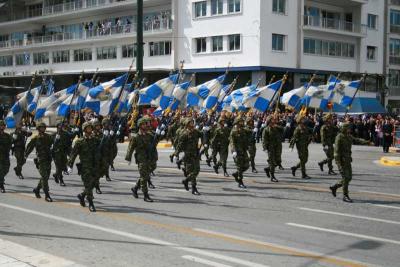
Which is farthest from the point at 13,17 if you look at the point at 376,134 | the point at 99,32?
the point at 376,134

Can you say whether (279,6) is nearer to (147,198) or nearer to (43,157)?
(147,198)

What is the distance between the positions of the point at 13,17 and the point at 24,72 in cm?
834

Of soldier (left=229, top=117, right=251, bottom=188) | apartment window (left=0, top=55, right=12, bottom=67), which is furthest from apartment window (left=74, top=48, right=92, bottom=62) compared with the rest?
soldier (left=229, top=117, right=251, bottom=188)

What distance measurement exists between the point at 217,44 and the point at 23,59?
97.2ft

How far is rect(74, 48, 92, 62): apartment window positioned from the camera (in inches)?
2152

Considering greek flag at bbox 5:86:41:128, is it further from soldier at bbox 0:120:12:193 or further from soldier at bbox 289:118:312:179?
soldier at bbox 289:118:312:179

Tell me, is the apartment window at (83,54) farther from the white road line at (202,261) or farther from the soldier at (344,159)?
the white road line at (202,261)

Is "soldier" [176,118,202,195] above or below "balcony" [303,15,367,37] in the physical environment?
below

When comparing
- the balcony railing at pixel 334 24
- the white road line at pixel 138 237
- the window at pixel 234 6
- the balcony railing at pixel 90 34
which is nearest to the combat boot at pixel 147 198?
the white road line at pixel 138 237

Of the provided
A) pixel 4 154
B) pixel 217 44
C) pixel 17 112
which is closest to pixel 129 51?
pixel 217 44

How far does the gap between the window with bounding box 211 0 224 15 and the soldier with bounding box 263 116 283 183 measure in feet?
93.5

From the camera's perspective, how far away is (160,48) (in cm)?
4781

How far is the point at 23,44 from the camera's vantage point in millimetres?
63219

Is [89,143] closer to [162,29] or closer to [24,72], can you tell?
[162,29]
